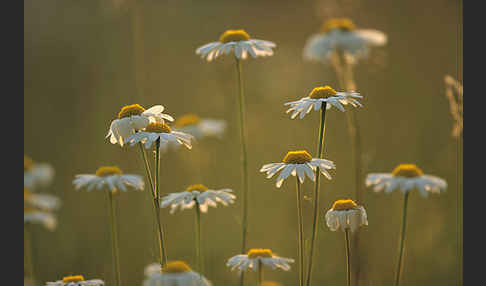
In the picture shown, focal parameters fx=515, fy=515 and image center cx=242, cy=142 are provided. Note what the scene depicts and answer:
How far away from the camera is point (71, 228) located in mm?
4641

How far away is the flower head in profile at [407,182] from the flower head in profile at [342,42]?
1.42m

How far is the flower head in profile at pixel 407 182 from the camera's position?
2.58 meters

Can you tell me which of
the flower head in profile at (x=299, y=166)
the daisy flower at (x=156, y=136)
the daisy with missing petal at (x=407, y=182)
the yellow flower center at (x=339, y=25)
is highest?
the yellow flower center at (x=339, y=25)

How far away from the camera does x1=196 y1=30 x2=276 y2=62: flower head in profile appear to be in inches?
Answer: 109

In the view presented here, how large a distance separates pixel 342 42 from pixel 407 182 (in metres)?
1.60

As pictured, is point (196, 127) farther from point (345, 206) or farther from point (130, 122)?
point (345, 206)

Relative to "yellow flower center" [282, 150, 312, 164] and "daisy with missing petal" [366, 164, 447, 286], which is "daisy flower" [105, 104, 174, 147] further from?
"daisy with missing petal" [366, 164, 447, 286]

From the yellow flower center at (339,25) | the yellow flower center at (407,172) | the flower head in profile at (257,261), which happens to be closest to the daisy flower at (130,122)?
the flower head in profile at (257,261)

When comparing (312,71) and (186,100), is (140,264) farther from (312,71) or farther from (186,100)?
(312,71)

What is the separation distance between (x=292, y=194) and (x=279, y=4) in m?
4.88

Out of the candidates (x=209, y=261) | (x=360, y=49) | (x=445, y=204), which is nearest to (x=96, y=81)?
(x=209, y=261)

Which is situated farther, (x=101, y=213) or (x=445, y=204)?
(x=101, y=213)

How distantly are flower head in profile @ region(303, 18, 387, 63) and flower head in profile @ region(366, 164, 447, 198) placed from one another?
1416 mm

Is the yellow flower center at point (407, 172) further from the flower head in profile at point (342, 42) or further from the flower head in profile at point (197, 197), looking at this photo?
the flower head in profile at point (342, 42)
